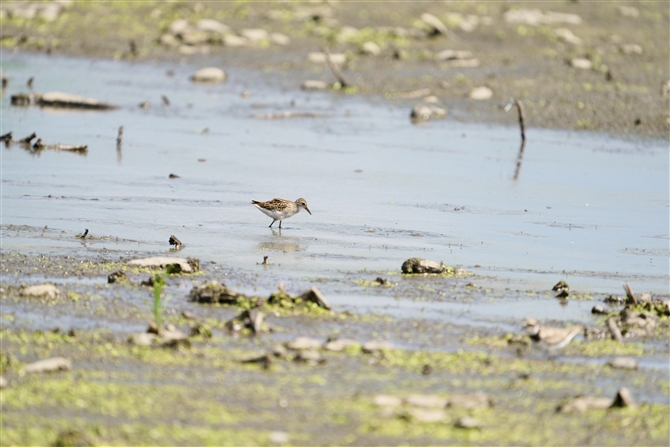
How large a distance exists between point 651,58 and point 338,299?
90.0 ft

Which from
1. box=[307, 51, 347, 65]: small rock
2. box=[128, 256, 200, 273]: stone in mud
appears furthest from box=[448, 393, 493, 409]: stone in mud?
box=[307, 51, 347, 65]: small rock

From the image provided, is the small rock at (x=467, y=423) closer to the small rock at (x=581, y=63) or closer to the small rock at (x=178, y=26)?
the small rock at (x=581, y=63)

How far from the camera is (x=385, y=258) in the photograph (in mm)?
12992

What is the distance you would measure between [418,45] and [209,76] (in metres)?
8.03

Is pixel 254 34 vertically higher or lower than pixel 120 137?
higher

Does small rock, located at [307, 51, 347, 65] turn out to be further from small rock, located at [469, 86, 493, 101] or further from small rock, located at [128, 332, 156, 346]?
small rock, located at [128, 332, 156, 346]

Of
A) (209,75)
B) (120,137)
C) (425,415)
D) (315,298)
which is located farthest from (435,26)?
(425,415)

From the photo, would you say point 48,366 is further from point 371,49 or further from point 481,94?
point 371,49

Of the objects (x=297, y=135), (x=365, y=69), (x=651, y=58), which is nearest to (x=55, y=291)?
(x=297, y=135)

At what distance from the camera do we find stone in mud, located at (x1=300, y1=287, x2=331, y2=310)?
10156 millimetres

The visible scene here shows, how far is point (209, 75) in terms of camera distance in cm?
3062

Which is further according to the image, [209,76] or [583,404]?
[209,76]

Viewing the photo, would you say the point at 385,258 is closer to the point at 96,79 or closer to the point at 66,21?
the point at 96,79

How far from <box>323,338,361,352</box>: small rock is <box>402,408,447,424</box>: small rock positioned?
56.3 inches
